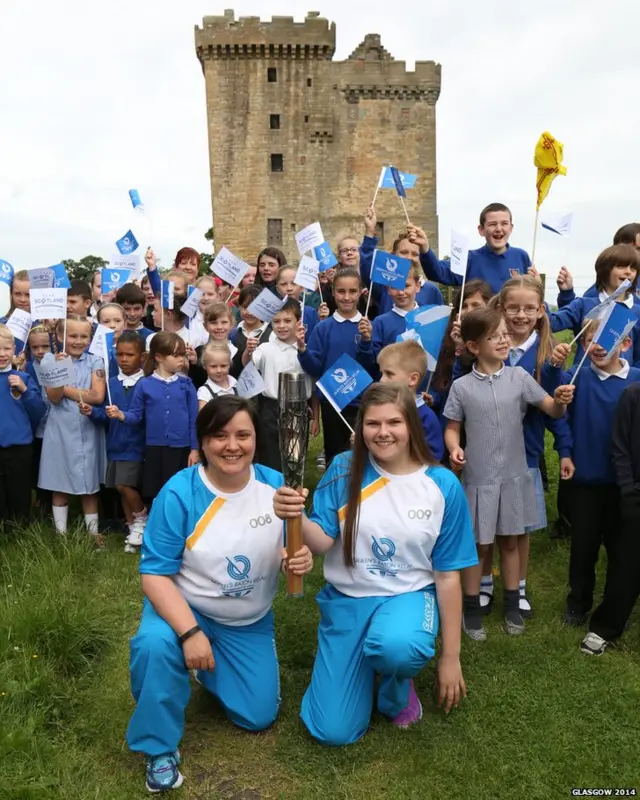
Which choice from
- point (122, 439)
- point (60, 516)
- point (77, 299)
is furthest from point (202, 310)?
point (60, 516)

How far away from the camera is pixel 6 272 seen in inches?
241

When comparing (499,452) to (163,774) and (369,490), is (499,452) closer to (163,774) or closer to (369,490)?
(369,490)

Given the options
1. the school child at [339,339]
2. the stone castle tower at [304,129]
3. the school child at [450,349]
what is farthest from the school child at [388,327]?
the stone castle tower at [304,129]

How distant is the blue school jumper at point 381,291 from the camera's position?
5.65 m

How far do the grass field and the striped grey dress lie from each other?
2.05 ft

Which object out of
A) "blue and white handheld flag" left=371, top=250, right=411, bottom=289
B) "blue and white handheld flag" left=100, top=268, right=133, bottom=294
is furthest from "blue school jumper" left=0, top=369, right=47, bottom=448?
"blue and white handheld flag" left=371, top=250, right=411, bottom=289

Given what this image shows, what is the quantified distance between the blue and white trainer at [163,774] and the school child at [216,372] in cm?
278

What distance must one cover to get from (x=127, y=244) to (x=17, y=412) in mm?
2744

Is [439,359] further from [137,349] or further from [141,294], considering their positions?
[141,294]

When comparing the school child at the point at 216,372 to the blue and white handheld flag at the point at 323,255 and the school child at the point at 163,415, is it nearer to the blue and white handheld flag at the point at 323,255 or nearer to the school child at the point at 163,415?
the school child at the point at 163,415

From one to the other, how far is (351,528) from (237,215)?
30.1 meters

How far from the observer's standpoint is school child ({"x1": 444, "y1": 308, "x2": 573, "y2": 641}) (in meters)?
3.74

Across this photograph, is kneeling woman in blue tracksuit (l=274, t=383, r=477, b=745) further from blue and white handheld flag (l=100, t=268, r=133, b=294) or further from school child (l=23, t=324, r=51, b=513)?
blue and white handheld flag (l=100, t=268, r=133, b=294)

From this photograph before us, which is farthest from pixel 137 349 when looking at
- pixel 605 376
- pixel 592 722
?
pixel 592 722
